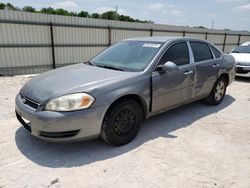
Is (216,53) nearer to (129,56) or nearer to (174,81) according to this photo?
(174,81)

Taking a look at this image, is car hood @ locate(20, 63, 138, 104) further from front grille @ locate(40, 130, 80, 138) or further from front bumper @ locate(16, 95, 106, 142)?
front grille @ locate(40, 130, 80, 138)

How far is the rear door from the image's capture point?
4.43 metres

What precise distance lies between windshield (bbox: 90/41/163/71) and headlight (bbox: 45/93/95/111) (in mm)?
1005

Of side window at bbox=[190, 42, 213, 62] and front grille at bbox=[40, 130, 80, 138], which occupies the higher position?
side window at bbox=[190, 42, 213, 62]

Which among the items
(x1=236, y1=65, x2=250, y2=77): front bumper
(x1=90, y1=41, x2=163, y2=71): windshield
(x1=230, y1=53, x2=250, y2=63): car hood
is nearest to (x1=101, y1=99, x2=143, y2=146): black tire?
(x1=90, y1=41, x2=163, y2=71): windshield

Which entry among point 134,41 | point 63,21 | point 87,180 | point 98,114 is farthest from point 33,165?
point 63,21

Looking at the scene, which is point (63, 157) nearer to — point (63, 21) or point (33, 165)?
point (33, 165)

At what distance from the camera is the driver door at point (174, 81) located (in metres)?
3.61

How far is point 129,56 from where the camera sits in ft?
12.7

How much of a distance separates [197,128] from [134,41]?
78.4 inches

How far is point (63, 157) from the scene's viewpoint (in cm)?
298

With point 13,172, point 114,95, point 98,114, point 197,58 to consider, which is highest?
point 197,58

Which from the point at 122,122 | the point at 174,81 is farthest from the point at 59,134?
the point at 174,81

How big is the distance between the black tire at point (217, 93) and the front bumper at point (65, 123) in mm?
3167
